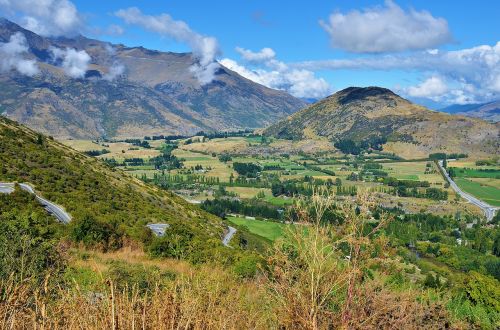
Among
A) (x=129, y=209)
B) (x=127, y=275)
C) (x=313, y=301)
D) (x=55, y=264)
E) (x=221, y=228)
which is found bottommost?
(x=221, y=228)

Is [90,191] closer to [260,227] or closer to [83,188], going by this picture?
[83,188]

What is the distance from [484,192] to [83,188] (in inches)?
6880

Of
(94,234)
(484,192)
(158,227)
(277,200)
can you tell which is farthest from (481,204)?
(94,234)

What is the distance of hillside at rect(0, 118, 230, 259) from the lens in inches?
1674

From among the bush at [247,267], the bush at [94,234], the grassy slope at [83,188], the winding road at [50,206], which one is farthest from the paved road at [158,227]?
the bush at [247,267]

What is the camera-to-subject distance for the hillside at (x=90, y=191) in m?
42.5

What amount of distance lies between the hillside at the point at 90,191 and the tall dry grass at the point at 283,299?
25022 mm

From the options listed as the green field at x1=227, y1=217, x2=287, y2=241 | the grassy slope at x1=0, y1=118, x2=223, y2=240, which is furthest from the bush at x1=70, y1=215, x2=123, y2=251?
the green field at x1=227, y1=217, x2=287, y2=241

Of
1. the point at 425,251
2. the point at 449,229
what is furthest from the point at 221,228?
the point at 449,229

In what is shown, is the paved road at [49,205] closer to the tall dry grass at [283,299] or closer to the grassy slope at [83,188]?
the grassy slope at [83,188]

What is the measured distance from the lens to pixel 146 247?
2856 centimetres

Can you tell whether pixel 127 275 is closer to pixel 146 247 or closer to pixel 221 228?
pixel 146 247

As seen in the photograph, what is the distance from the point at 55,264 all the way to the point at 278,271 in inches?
250

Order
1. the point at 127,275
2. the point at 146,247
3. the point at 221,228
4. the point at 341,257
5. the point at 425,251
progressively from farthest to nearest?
the point at 425,251
the point at 221,228
the point at 146,247
the point at 127,275
the point at 341,257
